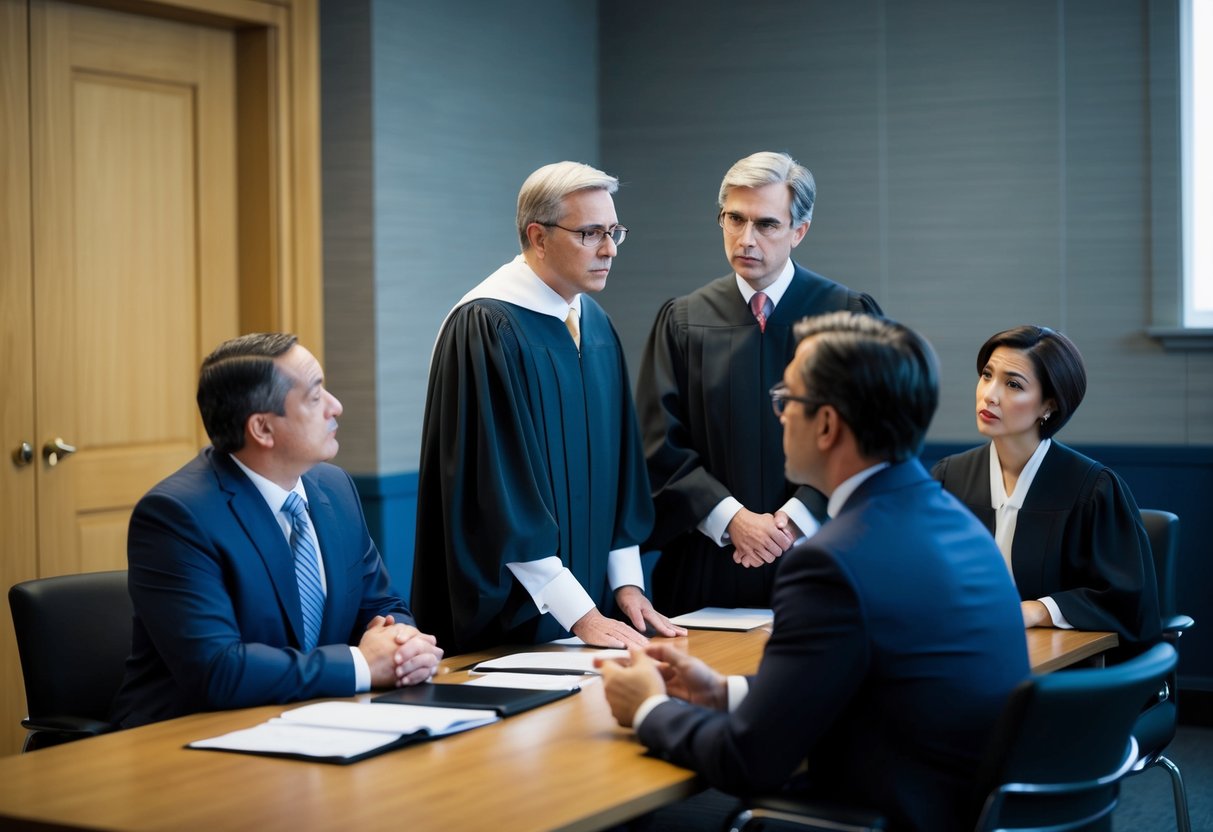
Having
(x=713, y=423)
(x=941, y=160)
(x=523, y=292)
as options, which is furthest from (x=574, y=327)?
(x=941, y=160)

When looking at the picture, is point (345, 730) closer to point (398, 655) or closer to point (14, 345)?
point (398, 655)

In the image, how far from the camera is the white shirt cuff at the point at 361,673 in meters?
2.43

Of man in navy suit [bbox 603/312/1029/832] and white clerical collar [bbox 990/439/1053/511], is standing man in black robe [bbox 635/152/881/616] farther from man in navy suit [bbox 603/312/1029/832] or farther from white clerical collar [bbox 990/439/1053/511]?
man in navy suit [bbox 603/312/1029/832]

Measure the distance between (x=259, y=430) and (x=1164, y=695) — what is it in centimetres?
201

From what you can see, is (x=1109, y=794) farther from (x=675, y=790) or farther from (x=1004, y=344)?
(x=1004, y=344)

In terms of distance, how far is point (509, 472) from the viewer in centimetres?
292

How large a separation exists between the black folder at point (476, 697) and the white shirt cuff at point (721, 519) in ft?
3.16

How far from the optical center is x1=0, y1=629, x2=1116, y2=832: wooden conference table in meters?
1.77

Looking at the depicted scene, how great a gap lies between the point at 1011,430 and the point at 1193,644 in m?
2.24

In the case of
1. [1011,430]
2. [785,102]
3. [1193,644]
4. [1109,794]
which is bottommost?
[1193,644]

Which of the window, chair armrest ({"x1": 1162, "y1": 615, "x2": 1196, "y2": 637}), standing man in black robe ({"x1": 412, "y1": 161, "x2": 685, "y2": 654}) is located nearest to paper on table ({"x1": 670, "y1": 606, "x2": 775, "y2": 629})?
standing man in black robe ({"x1": 412, "y1": 161, "x2": 685, "y2": 654})

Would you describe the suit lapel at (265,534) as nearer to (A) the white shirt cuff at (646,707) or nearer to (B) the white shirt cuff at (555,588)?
(B) the white shirt cuff at (555,588)

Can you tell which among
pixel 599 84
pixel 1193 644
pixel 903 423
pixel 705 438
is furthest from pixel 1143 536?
pixel 599 84

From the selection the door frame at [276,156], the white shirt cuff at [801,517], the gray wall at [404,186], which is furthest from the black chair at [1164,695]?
the door frame at [276,156]
